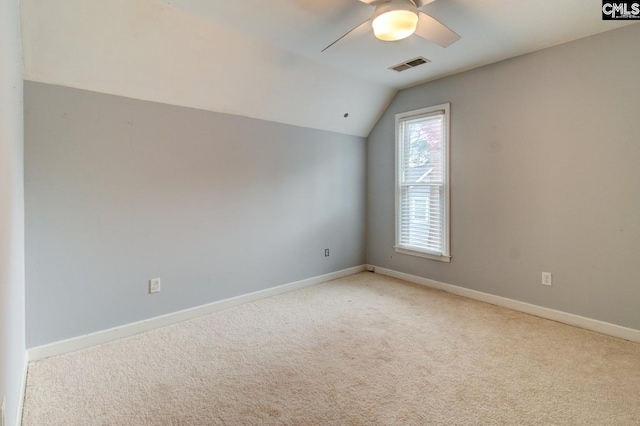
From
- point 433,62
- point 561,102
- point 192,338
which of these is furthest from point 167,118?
point 561,102

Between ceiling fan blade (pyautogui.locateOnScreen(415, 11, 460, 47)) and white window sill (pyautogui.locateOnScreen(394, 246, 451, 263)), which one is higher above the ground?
ceiling fan blade (pyautogui.locateOnScreen(415, 11, 460, 47))

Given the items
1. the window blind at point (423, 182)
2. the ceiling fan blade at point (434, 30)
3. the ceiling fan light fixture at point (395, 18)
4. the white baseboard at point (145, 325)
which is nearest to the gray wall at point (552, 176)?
the window blind at point (423, 182)

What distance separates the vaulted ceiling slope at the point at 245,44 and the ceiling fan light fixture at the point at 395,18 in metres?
0.33

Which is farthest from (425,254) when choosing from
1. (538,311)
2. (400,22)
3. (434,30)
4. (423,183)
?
(400,22)

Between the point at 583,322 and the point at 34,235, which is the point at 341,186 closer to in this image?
the point at 583,322

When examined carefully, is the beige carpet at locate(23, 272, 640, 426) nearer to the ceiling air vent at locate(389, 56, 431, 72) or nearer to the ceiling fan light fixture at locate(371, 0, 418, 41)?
the ceiling fan light fixture at locate(371, 0, 418, 41)

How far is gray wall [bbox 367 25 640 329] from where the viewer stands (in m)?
2.62

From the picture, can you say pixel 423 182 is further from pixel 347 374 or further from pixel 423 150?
pixel 347 374

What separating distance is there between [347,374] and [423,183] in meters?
2.67

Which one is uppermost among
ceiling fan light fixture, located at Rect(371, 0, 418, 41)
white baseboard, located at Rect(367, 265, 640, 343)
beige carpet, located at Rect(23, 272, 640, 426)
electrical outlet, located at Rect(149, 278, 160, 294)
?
ceiling fan light fixture, located at Rect(371, 0, 418, 41)

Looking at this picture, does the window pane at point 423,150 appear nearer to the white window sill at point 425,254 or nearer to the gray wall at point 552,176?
the gray wall at point 552,176

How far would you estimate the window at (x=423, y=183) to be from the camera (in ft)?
12.5

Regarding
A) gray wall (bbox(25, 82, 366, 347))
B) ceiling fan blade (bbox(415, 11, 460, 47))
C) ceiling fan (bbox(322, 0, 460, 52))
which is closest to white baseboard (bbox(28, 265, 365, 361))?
gray wall (bbox(25, 82, 366, 347))

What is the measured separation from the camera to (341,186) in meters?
4.45
